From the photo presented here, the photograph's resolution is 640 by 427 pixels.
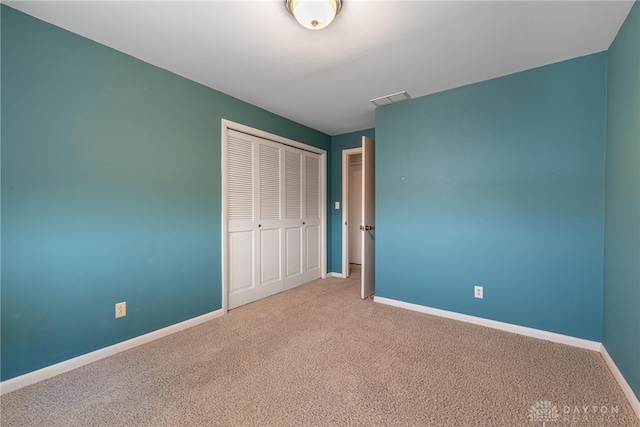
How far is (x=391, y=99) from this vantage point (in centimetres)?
286

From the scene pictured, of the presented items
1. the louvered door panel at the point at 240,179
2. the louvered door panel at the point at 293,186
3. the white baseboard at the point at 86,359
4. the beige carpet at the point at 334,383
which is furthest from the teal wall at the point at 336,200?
the white baseboard at the point at 86,359

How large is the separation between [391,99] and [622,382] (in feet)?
9.13

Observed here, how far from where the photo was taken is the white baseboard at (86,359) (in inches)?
62.6

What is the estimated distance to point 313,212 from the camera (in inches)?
161

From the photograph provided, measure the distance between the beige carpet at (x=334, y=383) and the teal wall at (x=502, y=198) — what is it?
1.21ft

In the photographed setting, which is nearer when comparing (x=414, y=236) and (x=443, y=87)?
(x=443, y=87)

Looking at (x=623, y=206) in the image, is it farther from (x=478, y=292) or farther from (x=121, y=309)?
(x=121, y=309)

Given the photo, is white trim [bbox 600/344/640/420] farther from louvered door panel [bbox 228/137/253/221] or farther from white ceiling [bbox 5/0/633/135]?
louvered door panel [bbox 228/137/253/221]

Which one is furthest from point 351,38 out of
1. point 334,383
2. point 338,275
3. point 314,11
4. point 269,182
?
point 338,275

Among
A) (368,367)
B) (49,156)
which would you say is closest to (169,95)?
(49,156)

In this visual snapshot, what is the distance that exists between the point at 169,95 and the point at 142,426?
93.5 inches

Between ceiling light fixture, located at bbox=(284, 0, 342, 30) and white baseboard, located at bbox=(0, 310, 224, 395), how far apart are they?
259cm

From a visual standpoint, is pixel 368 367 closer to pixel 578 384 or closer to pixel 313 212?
pixel 578 384

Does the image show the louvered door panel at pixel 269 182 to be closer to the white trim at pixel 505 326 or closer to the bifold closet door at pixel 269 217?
the bifold closet door at pixel 269 217
